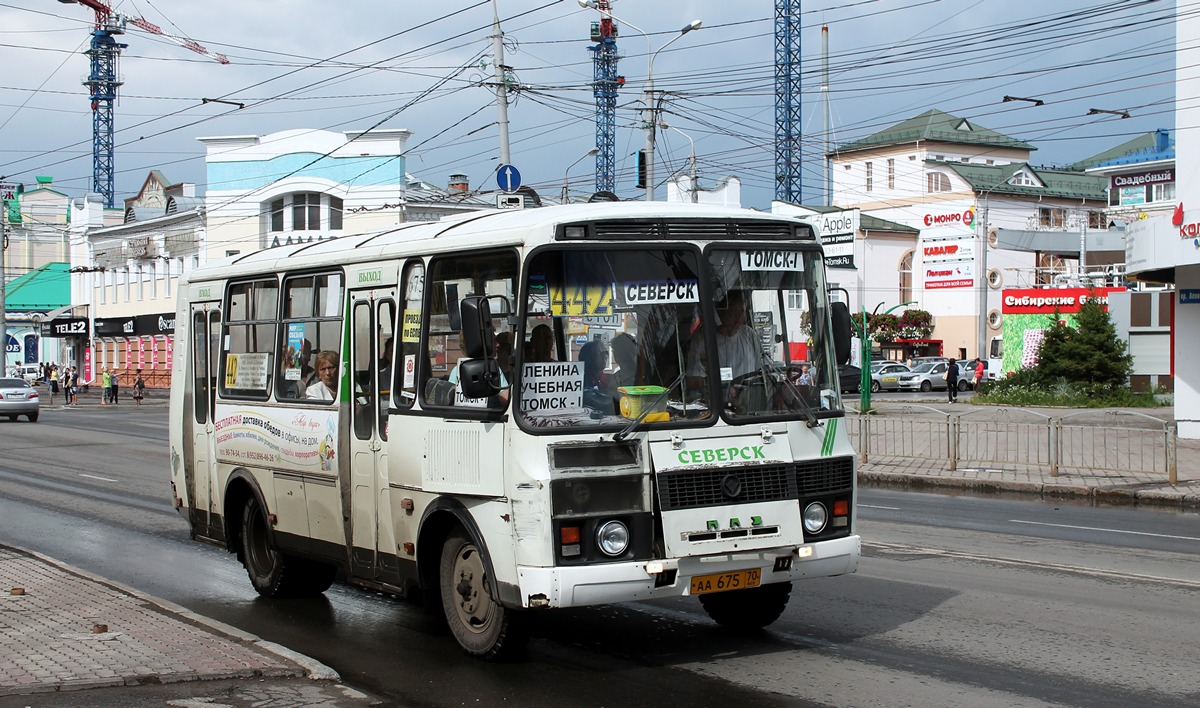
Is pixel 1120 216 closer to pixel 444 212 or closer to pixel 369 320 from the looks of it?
pixel 444 212

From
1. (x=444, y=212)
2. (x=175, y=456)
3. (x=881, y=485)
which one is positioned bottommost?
(x=881, y=485)

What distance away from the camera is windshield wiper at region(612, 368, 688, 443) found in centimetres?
710

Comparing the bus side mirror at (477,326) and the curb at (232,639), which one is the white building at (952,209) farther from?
the bus side mirror at (477,326)

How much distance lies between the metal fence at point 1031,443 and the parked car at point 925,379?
3959 cm

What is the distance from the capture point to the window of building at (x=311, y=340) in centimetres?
929

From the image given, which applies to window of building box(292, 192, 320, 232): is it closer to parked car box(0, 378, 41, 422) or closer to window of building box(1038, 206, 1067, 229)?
parked car box(0, 378, 41, 422)

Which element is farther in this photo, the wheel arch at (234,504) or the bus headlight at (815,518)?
the wheel arch at (234,504)

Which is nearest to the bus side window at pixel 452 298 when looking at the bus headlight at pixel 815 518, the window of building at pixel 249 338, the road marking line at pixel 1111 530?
the bus headlight at pixel 815 518

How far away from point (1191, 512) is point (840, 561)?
11318 mm

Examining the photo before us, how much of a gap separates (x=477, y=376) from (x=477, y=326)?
0.29 m

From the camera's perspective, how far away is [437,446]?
7.88 metres

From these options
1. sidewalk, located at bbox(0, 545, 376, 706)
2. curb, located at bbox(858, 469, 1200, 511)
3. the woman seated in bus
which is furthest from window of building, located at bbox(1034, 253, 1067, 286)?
sidewalk, located at bbox(0, 545, 376, 706)

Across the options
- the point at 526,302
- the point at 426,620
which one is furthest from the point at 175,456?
the point at 526,302

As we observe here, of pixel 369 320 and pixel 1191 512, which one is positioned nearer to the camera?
pixel 369 320
